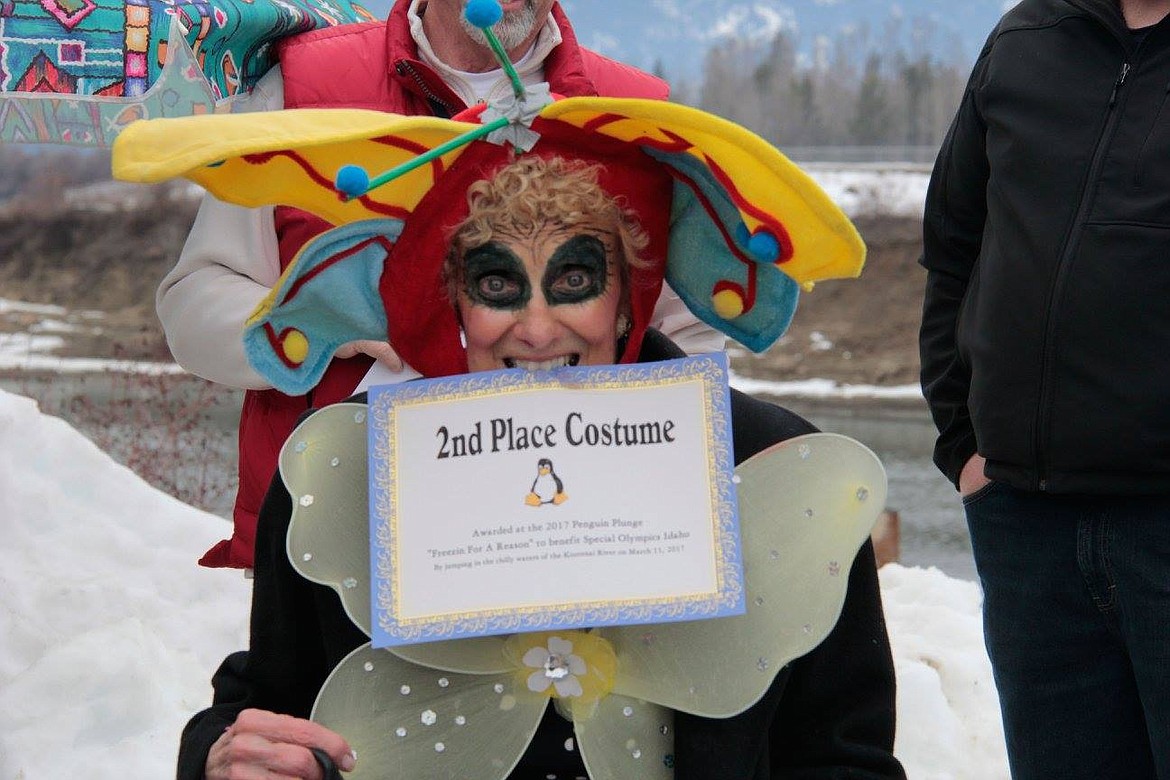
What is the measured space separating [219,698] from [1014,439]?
4.34 feet

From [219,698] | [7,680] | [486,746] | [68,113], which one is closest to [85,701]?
[7,680]

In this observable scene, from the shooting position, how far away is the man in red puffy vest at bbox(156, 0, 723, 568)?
2.75 meters

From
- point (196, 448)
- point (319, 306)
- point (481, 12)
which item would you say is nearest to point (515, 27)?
point (319, 306)

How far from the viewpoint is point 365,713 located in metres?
1.96

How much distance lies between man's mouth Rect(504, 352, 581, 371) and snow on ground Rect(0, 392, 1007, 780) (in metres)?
2.18

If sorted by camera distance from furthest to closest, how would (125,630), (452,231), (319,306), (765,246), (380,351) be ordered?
(125,630) → (380,351) → (319,306) → (452,231) → (765,246)

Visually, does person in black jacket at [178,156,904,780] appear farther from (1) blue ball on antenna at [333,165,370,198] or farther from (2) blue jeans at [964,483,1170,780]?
(2) blue jeans at [964,483,1170,780]

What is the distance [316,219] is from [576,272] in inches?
35.9

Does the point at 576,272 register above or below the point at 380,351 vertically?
above

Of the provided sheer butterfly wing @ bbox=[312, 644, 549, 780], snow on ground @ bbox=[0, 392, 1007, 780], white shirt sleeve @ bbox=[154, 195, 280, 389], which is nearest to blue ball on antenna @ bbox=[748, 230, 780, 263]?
sheer butterfly wing @ bbox=[312, 644, 549, 780]

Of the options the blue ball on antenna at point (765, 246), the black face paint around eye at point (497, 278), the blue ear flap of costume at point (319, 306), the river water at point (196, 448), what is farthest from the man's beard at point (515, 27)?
the river water at point (196, 448)

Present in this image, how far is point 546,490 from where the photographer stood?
6.00 feet

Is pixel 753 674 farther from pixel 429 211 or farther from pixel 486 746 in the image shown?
pixel 429 211

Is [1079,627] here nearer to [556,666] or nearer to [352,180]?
[556,666]
